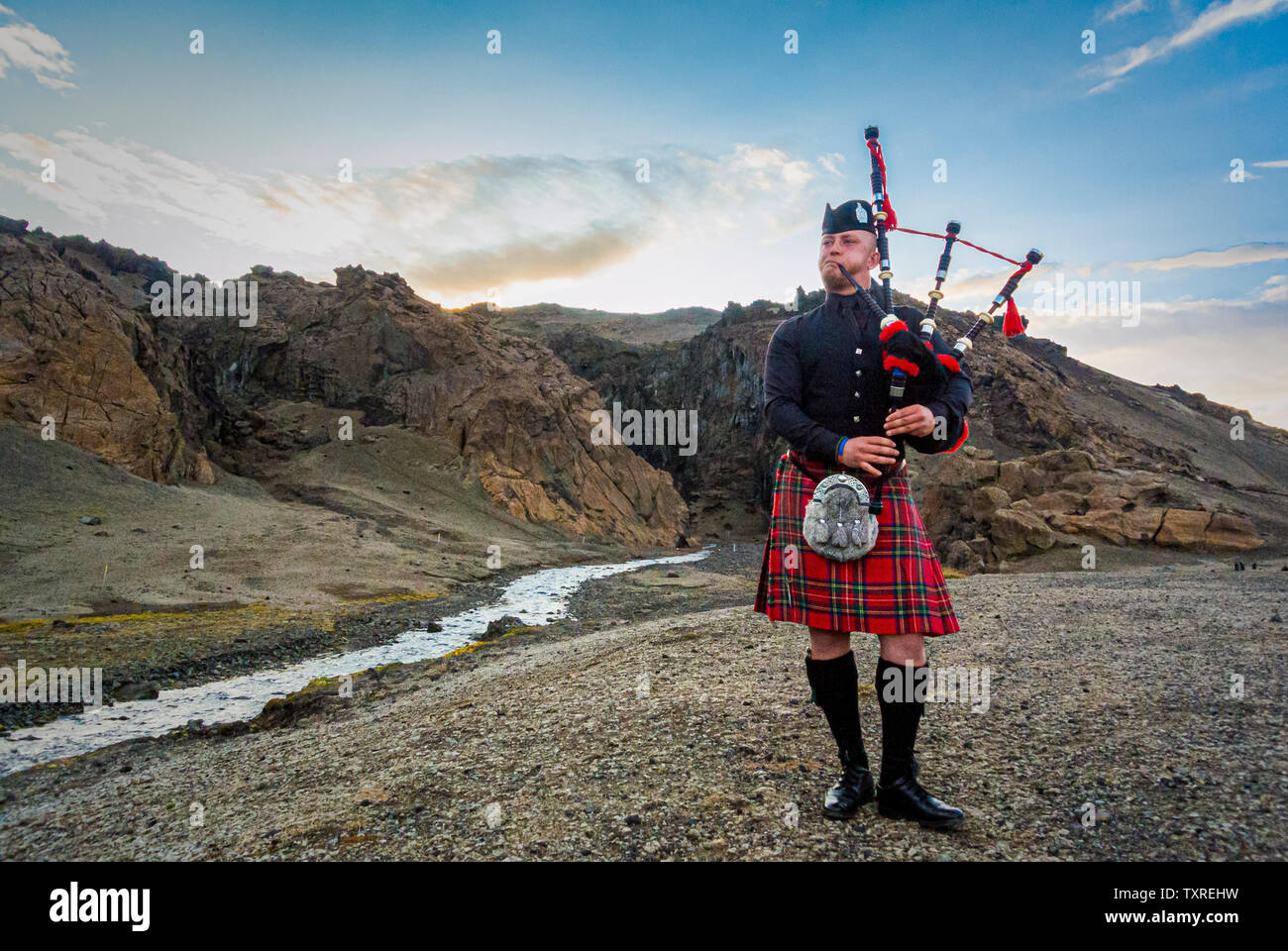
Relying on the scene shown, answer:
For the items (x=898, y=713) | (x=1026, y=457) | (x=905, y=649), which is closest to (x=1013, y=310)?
(x=905, y=649)

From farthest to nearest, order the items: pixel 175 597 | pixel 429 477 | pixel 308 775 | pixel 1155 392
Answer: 1. pixel 1155 392
2. pixel 429 477
3. pixel 175 597
4. pixel 308 775

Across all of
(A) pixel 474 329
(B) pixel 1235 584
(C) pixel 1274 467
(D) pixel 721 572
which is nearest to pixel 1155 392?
(C) pixel 1274 467

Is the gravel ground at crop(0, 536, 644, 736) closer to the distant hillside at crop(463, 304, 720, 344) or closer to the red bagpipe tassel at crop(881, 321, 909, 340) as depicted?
the red bagpipe tassel at crop(881, 321, 909, 340)

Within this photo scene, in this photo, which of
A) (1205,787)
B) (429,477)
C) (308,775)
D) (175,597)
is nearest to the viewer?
(1205,787)

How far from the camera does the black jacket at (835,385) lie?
3.43 meters

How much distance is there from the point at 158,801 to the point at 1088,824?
674 centimetres

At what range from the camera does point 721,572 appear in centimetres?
3847

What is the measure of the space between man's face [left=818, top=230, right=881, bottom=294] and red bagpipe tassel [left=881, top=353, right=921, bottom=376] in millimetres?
635

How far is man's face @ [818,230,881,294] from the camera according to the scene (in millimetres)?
3660

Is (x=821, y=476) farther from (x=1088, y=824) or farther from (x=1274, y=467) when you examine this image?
(x=1274, y=467)

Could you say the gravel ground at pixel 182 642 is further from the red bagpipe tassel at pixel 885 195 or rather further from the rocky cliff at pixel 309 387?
the rocky cliff at pixel 309 387

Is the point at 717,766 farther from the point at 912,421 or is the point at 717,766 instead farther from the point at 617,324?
the point at 617,324

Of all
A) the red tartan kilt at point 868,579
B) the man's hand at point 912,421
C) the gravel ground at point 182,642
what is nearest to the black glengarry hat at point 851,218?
the man's hand at point 912,421

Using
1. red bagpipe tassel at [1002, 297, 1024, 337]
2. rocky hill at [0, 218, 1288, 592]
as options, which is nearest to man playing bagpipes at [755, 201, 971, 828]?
red bagpipe tassel at [1002, 297, 1024, 337]
